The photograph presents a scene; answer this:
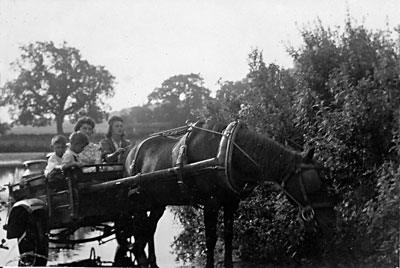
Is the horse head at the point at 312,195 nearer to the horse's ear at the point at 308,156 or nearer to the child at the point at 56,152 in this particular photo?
the horse's ear at the point at 308,156

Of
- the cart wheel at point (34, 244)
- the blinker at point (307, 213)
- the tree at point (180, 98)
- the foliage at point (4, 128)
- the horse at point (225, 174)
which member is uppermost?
the tree at point (180, 98)

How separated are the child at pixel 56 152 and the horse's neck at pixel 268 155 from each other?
102 inches

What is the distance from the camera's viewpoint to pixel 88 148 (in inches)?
314

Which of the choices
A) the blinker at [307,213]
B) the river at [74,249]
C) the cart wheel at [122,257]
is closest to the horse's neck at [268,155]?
the blinker at [307,213]

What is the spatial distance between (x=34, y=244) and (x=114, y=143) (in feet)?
5.76

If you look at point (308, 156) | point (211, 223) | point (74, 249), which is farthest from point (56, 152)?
Result: point (308, 156)

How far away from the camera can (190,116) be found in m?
7.79

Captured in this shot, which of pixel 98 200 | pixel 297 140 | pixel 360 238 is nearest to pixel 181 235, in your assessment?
pixel 98 200

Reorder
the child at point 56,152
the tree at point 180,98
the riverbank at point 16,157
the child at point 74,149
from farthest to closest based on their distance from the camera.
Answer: the riverbank at point 16,157 → the child at point 56,152 → the child at point 74,149 → the tree at point 180,98

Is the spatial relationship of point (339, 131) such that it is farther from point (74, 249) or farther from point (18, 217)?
point (74, 249)

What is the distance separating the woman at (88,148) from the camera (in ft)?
24.4

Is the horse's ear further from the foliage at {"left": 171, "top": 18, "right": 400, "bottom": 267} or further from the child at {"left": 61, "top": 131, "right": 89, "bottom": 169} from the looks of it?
the child at {"left": 61, "top": 131, "right": 89, "bottom": 169}

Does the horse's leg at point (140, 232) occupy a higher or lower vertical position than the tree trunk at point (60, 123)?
lower

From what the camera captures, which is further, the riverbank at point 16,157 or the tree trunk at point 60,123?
the riverbank at point 16,157
